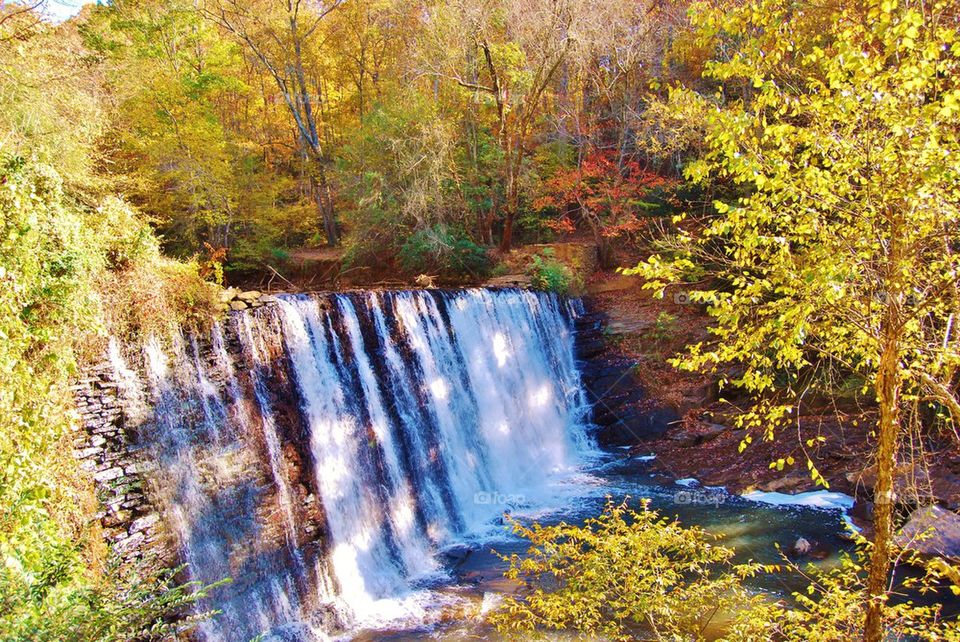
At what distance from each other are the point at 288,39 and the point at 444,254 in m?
10.1

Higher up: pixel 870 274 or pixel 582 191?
pixel 582 191

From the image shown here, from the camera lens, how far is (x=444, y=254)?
16078mm

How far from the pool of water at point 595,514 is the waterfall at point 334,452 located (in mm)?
332

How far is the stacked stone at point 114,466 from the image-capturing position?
227 inches

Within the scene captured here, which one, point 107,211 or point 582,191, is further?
point 582,191

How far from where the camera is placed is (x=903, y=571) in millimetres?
7273

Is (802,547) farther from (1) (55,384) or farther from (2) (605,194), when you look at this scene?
(2) (605,194)

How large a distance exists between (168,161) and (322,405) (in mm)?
10379

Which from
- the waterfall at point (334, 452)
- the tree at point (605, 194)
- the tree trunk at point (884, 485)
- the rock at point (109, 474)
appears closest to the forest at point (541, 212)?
the tree trunk at point (884, 485)

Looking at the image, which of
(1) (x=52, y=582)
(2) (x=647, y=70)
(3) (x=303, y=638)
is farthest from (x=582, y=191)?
(1) (x=52, y=582)

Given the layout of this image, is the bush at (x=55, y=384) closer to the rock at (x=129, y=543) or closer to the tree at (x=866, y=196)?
the rock at (x=129, y=543)

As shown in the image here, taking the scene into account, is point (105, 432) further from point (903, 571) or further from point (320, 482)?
point (903, 571)

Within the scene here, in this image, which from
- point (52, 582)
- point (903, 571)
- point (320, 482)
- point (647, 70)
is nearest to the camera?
point (52, 582)

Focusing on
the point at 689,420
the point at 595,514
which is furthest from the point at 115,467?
the point at 689,420
